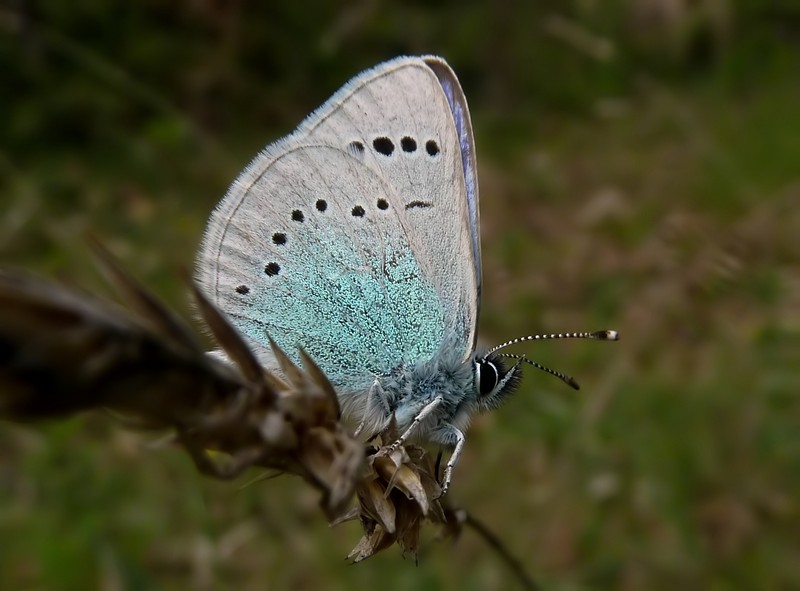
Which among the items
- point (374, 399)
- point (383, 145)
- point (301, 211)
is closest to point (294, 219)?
point (301, 211)

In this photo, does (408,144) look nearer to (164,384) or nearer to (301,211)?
(301,211)

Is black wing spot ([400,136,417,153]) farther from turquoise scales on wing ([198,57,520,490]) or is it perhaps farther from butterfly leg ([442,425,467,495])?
butterfly leg ([442,425,467,495])

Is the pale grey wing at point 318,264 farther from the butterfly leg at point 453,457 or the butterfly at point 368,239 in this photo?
the butterfly leg at point 453,457

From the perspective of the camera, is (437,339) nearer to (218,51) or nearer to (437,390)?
(437,390)

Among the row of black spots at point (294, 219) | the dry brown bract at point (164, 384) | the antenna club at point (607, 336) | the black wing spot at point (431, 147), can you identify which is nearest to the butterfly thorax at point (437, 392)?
the antenna club at point (607, 336)

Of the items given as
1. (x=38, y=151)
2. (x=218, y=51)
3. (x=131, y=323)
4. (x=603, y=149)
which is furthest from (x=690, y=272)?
(x=38, y=151)

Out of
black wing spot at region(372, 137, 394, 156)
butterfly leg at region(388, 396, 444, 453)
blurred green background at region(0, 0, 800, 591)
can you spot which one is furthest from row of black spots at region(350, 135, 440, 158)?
blurred green background at region(0, 0, 800, 591)

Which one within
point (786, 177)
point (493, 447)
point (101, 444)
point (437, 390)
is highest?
A: point (786, 177)
